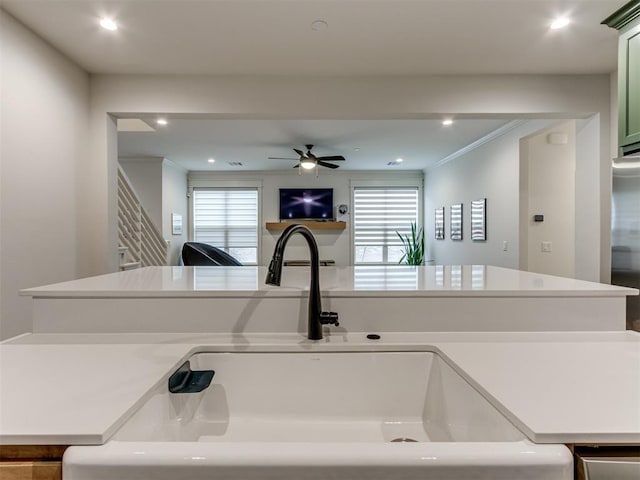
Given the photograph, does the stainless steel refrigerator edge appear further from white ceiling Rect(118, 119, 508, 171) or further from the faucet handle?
the faucet handle

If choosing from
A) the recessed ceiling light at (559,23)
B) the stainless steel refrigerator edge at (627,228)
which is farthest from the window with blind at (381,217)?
the recessed ceiling light at (559,23)

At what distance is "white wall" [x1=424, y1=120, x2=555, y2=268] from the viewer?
13.7 ft

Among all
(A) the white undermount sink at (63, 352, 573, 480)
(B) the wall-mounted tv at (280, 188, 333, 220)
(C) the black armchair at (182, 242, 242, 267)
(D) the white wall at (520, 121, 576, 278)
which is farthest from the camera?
(B) the wall-mounted tv at (280, 188, 333, 220)

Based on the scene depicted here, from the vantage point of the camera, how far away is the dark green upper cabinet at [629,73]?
85.8 inches

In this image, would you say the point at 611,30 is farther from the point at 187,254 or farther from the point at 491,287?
the point at 187,254

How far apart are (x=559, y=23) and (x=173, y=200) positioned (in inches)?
243

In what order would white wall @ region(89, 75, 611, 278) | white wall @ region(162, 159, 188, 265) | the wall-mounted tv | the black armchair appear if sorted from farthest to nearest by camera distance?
1. the wall-mounted tv
2. white wall @ region(162, 159, 188, 265)
3. the black armchair
4. white wall @ region(89, 75, 611, 278)

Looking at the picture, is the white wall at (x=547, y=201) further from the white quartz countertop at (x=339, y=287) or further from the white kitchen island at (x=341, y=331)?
the white kitchen island at (x=341, y=331)

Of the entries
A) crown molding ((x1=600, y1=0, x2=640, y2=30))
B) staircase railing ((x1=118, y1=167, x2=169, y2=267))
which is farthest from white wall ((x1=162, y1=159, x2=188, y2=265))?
crown molding ((x1=600, y1=0, x2=640, y2=30))

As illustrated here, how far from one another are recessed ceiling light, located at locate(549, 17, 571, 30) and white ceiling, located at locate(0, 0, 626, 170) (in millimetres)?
35

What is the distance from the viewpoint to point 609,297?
111cm

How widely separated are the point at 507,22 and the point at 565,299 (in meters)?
2.07

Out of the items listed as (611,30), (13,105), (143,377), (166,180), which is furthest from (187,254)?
(611,30)

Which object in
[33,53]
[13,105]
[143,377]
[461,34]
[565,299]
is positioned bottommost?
[143,377]
